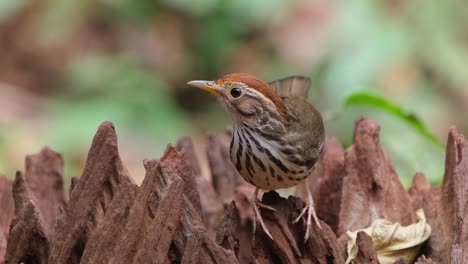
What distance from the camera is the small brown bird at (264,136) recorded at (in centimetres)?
339

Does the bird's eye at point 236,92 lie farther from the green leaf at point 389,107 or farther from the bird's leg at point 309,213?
the green leaf at point 389,107

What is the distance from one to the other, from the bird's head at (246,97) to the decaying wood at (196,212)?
348mm

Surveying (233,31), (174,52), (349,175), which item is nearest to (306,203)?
(349,175)

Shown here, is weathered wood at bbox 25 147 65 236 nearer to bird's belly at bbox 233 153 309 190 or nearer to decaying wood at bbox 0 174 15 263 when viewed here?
decaying wood at bbox 0 174 15 263

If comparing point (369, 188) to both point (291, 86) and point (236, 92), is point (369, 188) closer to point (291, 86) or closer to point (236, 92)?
point (236, 92)

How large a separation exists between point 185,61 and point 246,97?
17.2ft

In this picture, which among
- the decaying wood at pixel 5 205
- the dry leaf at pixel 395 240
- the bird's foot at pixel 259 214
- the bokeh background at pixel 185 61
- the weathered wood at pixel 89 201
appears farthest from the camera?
the bokeh background at pixel 185 61

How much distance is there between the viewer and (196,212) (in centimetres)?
289

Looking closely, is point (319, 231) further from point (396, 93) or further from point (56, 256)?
point (396, 93)

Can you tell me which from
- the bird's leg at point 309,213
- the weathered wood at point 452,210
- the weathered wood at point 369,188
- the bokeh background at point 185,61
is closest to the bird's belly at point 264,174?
the bird's leg at point 309,213

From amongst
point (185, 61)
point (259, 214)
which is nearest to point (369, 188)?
point (259, 214)

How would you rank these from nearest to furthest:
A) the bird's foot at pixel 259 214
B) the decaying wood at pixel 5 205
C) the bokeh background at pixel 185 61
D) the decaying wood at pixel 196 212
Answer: the decaying wood at pixel 196 212 → the bird's foot at pixel 259 214 → the decaying wood at pixel 5 205 → the bokeh background at pixel 185 61

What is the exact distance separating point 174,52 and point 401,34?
8.10 ft

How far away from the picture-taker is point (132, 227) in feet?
9.10
